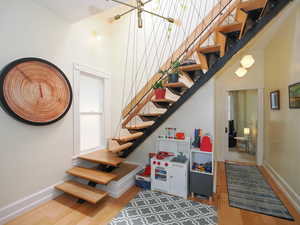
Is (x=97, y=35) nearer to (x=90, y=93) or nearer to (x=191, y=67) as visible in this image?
(x=90, y=93)

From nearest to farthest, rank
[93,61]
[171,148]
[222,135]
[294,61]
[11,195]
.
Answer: [11,195] < [294,61] < [171,148] < [93,61] < [222,135]

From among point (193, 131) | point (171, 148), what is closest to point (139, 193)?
point (171, 148)

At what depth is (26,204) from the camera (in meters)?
1.93

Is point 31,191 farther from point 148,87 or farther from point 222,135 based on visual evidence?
point 222,135

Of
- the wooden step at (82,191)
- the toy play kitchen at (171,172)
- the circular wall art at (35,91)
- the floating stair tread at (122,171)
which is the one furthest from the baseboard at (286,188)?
the circular wall art at (35,91)

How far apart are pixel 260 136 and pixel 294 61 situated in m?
2.02

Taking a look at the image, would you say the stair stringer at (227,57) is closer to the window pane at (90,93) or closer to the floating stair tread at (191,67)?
the floating stair tread at (191,67)

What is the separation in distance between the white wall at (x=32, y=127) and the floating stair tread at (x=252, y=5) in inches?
105

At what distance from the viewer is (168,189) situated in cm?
234

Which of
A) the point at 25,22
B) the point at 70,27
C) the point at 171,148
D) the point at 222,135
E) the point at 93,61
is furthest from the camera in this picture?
the point at 222,135

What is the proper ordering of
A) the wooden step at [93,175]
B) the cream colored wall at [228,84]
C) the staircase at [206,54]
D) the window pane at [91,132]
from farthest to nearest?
the cream colored wall at [228,84] → the window pane at [91,132] → the wooden step at [93,175] → the staircase at [206,54]

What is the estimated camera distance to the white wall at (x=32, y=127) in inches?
70.1

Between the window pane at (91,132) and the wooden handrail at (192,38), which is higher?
the wooden handrail at (192,38)

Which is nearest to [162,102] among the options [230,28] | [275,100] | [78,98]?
[230,28]
